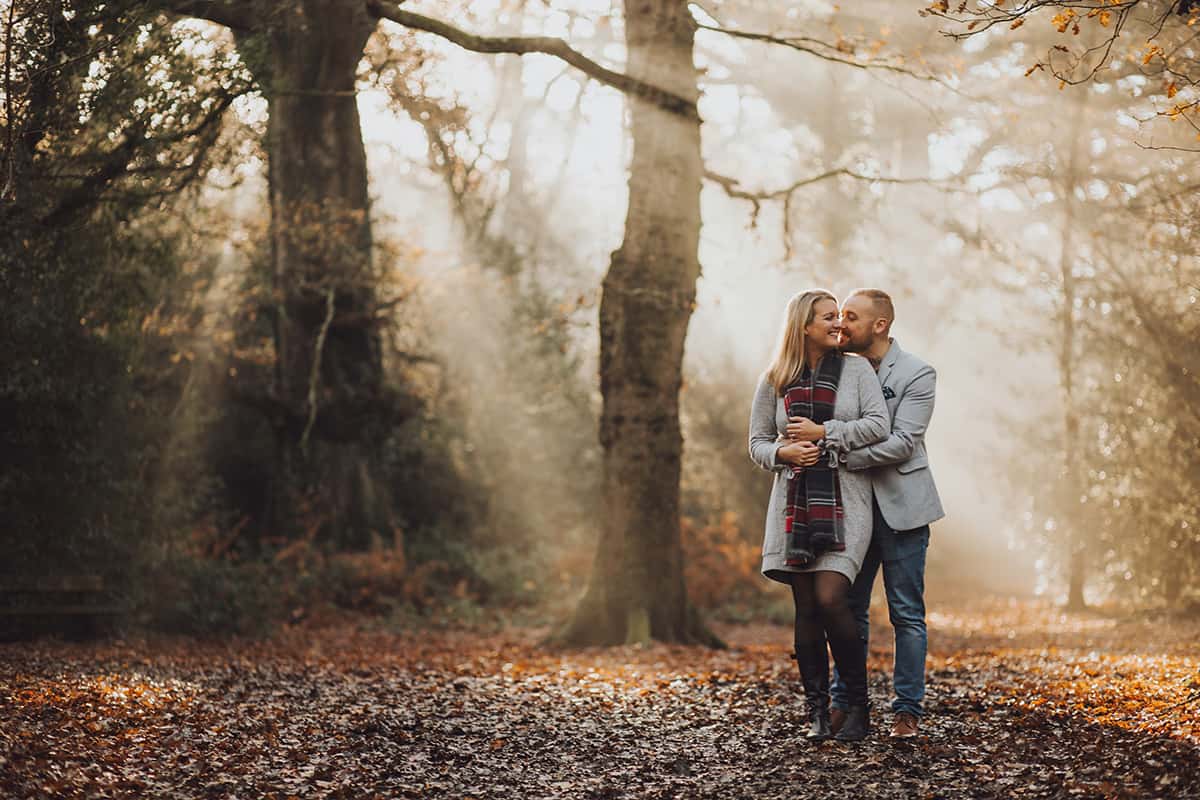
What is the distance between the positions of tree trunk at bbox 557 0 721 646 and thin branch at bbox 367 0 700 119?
0.30 feet

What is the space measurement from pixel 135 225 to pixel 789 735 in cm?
859

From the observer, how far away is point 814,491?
5.61 metres

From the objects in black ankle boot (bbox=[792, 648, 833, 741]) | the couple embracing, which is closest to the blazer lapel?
the couple embracing

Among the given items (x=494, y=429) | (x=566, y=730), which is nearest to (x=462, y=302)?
(x=494, y=429)

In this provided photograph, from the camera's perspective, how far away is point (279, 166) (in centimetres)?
1445

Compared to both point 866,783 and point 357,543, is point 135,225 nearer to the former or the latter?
point 357,543

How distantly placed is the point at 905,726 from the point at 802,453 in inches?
56.6

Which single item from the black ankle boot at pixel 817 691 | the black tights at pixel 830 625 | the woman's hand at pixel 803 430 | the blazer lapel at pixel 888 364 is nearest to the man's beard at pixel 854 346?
the blazer lapel at pixel 888 364

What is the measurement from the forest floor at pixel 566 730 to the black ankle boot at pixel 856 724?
0.08 meters

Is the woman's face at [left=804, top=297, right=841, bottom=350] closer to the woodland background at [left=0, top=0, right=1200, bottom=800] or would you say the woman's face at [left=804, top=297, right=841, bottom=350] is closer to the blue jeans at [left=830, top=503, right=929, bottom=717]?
the blue jeans at [left=830, top=503, right=929, bottom=717]

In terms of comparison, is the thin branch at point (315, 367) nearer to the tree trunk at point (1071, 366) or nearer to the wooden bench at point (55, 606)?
the wooden bench at point (55, 606)

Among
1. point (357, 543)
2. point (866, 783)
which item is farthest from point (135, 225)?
point (866, 783)

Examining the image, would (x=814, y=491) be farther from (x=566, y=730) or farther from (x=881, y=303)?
(x=566, y=730)

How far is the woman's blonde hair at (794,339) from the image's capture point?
5.77 meters
